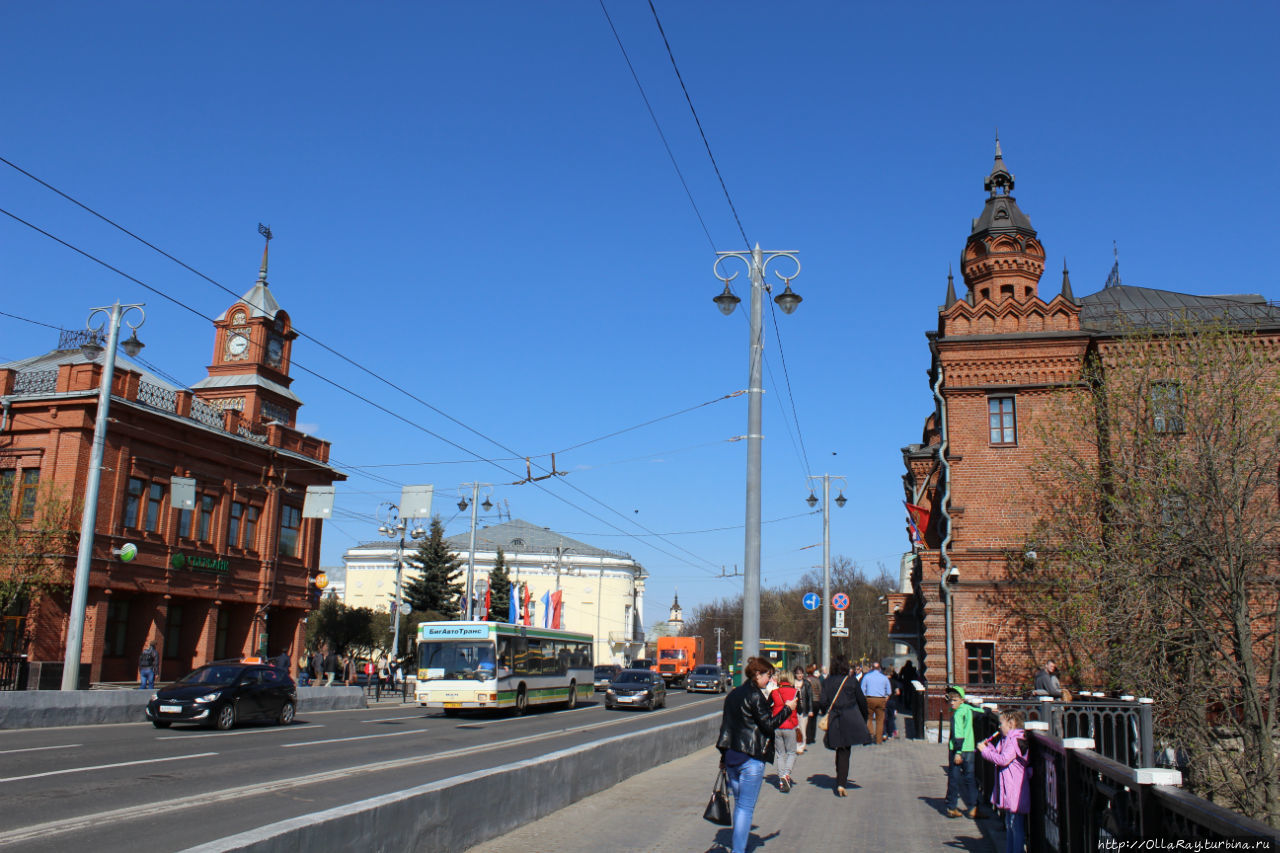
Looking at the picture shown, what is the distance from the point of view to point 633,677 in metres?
37.4

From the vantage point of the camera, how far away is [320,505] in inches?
1357

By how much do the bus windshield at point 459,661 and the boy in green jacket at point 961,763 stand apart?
61.4 ft

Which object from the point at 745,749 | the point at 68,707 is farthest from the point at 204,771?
the point at 68,707

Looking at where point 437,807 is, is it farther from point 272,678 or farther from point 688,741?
point 272,678

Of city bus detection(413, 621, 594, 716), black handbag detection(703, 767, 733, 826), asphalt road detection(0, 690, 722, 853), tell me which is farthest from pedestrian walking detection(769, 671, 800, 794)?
city bus detection(413, 621, 594, 716)

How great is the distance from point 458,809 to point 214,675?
15.5 m

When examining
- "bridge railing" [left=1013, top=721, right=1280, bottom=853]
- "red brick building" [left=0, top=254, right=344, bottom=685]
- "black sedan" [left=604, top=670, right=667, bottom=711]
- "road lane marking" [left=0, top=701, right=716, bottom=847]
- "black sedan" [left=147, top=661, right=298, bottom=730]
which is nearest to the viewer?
"bridge railing" [left=1013, top=721, right=1280, bottom=853]

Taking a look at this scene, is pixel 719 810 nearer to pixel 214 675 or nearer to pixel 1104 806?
pixel 1104 806

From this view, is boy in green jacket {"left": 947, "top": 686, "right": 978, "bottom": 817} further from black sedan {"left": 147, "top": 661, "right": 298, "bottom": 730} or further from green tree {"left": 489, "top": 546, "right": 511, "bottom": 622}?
green tree {"left": 489, "top": 546, "right": 511, "bottom": 622}

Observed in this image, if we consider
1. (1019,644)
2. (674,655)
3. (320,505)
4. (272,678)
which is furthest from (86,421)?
(674,655)

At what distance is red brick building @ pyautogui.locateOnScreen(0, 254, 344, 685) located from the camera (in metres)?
33.8

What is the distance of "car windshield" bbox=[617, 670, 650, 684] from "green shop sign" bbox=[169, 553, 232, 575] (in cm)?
1651

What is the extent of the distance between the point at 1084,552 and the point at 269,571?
109 ft

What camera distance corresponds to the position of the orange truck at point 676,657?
66188 mm
